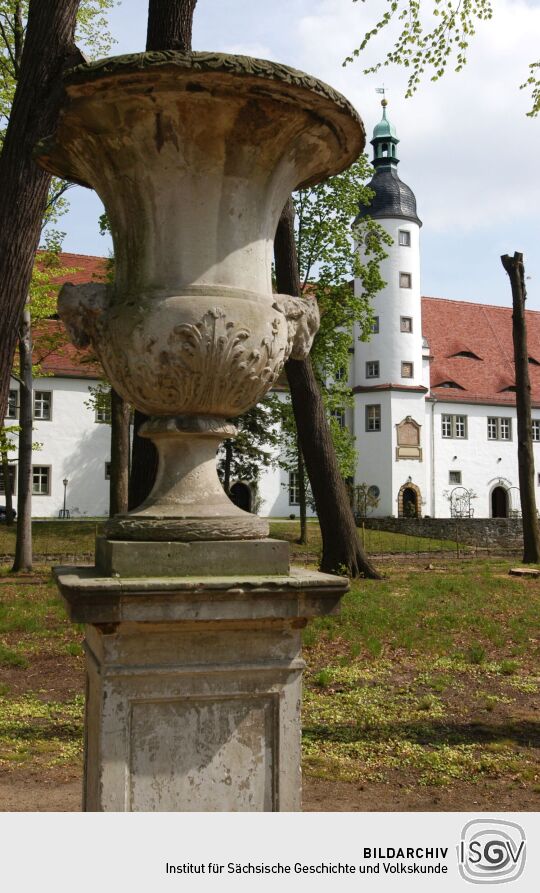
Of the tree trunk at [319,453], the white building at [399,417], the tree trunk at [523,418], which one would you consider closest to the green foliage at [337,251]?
the tree trunk at [523,418]

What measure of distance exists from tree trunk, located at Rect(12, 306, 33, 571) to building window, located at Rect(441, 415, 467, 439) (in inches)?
1106

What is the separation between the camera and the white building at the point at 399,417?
117ft

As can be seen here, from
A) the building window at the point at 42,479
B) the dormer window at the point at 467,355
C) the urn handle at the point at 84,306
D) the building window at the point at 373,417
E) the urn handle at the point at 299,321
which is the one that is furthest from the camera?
the dormer window at the point at 467,355

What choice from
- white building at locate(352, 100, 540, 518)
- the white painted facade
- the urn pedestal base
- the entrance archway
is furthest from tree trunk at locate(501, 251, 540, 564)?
the entrance archway

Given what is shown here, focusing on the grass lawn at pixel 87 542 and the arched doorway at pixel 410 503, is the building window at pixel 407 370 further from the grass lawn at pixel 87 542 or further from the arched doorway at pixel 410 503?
the grass lawn at pixel 87 542

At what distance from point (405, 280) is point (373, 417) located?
6.43 meters

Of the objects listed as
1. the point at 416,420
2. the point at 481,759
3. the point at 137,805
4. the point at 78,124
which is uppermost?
the point at 416,420

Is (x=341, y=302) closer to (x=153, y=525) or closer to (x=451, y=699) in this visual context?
(x=451, y=699)

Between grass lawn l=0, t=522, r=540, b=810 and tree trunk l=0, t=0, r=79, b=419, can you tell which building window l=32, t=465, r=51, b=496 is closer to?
grass lawn l=0, t=522, r=540, b=810

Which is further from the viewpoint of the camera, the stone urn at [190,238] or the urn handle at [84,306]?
the urn handle at [84,306]

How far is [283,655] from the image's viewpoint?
10.3 feet

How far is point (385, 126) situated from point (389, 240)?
2150 cm

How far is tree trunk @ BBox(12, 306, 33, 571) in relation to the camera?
53.1 ft

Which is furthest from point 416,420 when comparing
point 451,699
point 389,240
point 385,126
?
point 451,699
